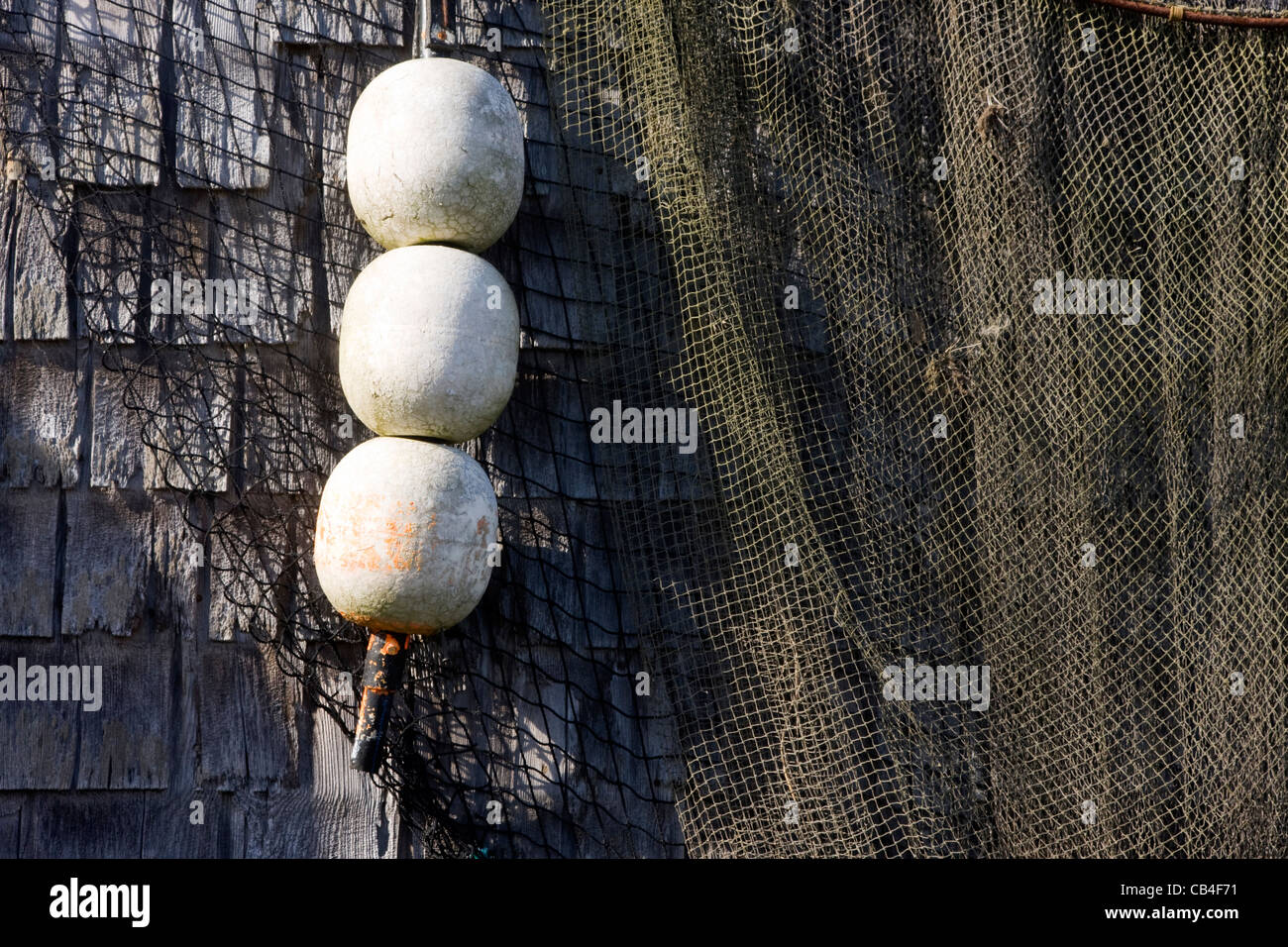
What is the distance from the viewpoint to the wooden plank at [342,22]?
2.94 meters

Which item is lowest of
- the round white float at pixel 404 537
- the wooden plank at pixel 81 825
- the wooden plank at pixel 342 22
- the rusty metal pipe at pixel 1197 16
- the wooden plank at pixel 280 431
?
the wooden plank at pixel 81 825

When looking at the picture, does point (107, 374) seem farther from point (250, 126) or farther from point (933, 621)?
point (933, 621)

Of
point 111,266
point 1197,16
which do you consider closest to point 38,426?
point 111,266

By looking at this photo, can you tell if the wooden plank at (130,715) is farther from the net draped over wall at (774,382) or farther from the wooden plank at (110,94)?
the wooden plank at (110,94)

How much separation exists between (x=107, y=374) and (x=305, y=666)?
35.9 inches

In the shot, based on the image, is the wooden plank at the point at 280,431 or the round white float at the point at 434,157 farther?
the wooden plank at the point at 280,431

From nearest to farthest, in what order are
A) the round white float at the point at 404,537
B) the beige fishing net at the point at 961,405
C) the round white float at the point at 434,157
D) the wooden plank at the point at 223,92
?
the round white float at the point at 404,537, the round white float at the point at 434,157, the beige fishing net at the point at 961,405, the wooden plank at the point at 223,92

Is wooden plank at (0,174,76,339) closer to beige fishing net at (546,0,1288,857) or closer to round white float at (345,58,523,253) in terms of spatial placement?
round white float at (345,58,523,253)

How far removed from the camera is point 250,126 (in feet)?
9.62

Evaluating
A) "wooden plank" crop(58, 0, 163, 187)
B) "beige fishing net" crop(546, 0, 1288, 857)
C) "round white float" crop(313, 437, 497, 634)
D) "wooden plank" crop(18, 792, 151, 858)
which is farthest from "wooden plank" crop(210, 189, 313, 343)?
"wooden plank" crop(18, 792, 151, 858)

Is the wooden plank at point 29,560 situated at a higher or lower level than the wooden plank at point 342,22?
lower

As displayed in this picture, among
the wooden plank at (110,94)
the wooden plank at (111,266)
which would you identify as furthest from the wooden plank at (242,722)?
the wooden plank at (110,94)

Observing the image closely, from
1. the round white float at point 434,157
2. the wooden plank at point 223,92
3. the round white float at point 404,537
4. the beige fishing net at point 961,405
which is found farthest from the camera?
the wooden plank at point 223,92
